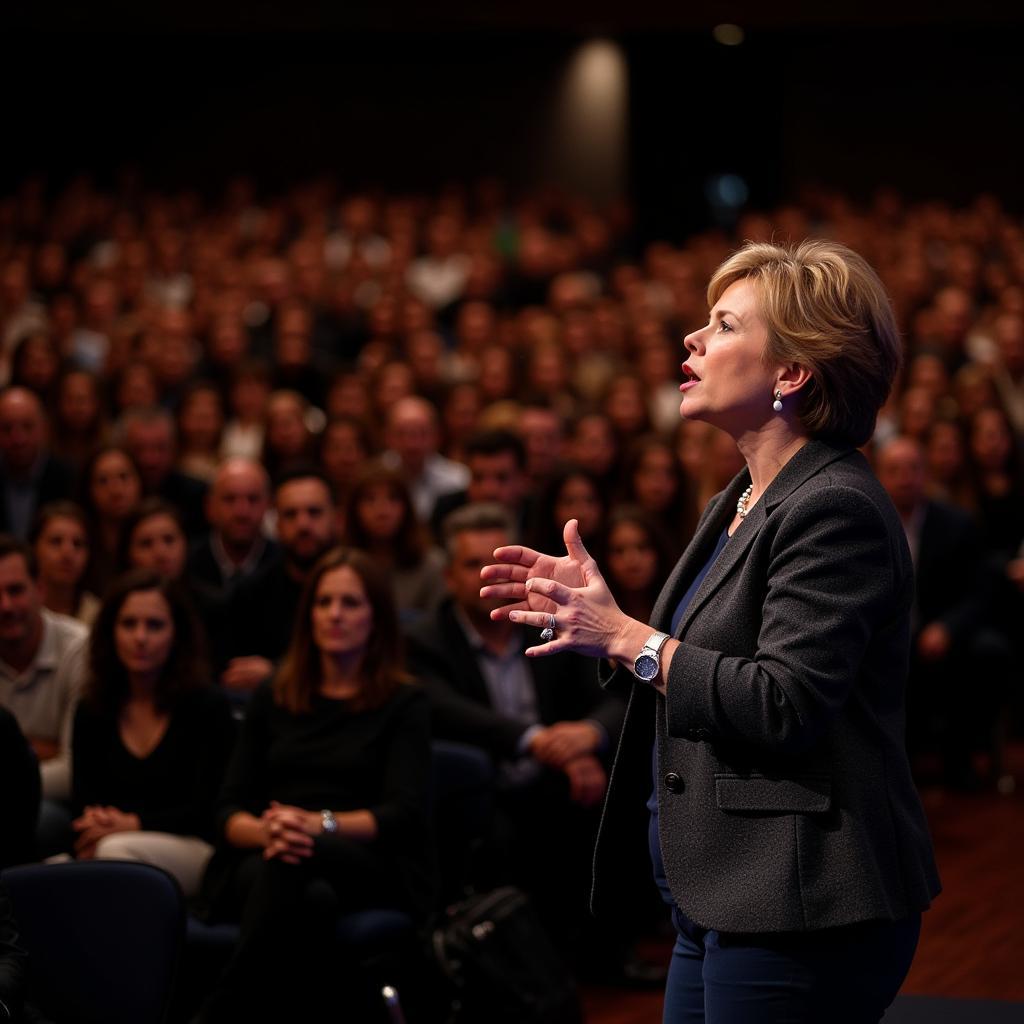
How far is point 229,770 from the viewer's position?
335 centimetres

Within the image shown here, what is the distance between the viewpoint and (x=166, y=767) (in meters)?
3.49

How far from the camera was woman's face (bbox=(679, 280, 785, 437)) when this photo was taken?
1619 mm

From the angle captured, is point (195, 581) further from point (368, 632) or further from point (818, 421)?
point (818, 421)

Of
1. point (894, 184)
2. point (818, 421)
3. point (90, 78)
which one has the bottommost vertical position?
point (818, 421)

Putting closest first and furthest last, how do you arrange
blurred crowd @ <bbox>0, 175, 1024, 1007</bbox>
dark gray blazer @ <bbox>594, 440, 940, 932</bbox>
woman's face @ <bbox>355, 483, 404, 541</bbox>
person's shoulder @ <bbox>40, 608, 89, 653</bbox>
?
dark gray blazer @ <bbox>594, 440, 940, 932</bbox> < person's shoulder @ <bbox>40, 608, 89, 653</bbox> < blurred crowd @ <bbox>0, 175, 1024, 1007</bbox> < woman's face @ <bbox>355, 483, 404, 541</bbox>

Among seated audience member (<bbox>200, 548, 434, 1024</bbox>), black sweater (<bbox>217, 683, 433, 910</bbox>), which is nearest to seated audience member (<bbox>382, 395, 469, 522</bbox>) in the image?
seated audience member (<bbox>200, 548, 434, 1024</bbox>)

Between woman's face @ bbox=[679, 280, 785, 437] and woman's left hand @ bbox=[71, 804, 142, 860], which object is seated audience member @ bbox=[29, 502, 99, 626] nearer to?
woman's left hand @ bbox=[71, 804, 142, 860]

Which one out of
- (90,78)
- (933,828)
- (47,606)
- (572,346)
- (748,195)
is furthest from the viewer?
(748,195)

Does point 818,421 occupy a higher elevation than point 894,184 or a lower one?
lower

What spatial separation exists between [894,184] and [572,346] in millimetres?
7106

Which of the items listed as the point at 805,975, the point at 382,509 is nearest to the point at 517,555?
the point at 805,975

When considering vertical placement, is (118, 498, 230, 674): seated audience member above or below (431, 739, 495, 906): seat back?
above

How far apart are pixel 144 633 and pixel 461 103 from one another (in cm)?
1088

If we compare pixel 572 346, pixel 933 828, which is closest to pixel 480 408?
pixel 572 346
